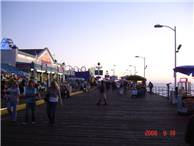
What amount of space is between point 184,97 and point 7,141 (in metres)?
11.3

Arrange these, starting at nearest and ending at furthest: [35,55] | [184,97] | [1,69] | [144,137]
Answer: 1. [144,137]
2. [184,97]
3. [1,69]
4. [35,55]

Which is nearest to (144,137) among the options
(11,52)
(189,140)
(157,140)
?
(157,140)

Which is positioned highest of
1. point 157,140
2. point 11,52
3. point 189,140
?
point 11,52

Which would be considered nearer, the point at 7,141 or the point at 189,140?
the point at 189,140

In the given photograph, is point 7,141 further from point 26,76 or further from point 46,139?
point 26,76

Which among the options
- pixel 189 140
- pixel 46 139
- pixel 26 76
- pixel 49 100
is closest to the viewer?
pixel 189 140

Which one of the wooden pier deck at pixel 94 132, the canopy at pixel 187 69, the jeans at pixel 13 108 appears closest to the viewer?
the wooden pier deck at pixel 94 132

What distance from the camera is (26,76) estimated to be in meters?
39.2

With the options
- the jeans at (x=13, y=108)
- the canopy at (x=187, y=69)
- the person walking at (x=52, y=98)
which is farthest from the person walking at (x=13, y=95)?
the canopy at (x=187, y=69)
